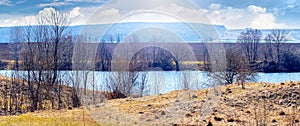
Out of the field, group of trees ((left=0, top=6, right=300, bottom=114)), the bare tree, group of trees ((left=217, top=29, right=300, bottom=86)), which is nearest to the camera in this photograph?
the field

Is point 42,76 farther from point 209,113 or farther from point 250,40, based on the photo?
point 250,40

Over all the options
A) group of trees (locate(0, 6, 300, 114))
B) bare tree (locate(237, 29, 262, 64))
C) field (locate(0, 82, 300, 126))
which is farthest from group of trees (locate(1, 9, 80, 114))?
bare tree (locate(237, 29, 262, 64))

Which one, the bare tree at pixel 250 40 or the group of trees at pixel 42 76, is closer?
the group of trees at pixel 42 76

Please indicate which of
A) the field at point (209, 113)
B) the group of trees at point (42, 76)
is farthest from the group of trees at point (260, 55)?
the group of trees at point (42, 76)

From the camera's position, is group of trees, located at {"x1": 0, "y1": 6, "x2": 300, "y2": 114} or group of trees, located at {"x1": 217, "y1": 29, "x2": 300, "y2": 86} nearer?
group of trees, located at {"x1": 0, "y1": 6, "x2": 300, "y2": 114}

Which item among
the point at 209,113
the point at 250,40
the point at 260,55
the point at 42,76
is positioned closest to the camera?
the point at 209,113

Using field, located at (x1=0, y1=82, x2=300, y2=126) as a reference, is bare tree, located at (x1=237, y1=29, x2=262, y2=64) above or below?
above

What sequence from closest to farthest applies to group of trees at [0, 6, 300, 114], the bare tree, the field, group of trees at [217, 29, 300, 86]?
the field → group of trees at [0, 6, 300, 114] → group of trees at [217, 29, 300, 86] → the bare tree

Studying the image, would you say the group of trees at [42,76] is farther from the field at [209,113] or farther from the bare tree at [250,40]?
the bare tree at [250,40]

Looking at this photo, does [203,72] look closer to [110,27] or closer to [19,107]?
[19,107]

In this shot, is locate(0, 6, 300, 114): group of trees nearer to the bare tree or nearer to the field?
the field

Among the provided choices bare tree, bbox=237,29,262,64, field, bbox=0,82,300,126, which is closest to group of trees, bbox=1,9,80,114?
field, bbox=0,82,300,126

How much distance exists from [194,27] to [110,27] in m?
3.92

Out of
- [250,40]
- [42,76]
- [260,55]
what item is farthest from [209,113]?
[250,40]
